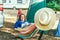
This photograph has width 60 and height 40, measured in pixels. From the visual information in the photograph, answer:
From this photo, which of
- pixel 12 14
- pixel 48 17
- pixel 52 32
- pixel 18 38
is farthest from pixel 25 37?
pixel 12 14

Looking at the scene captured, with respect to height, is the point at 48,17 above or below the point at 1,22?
above

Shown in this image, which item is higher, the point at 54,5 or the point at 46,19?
the point at 46,19

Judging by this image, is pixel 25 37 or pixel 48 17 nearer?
pixel 48 17

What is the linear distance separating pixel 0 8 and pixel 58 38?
233 cm

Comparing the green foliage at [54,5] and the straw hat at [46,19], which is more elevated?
the straw hat at [46,19]

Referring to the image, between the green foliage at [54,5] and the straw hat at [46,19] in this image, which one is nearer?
the straw hat at [46,19]

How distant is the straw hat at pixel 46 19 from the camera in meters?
6.31

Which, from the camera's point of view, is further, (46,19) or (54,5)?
(54,5)

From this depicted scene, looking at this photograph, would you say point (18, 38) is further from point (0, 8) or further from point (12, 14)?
point (12, 14)

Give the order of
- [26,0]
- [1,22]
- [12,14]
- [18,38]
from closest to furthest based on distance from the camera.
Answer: [18,38], [1,22], [12,14], [26,0]

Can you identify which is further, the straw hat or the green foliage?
the green foliage

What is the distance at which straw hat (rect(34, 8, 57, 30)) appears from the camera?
20.7ft

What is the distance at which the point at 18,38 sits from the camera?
723 centimetres

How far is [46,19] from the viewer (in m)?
6.38
